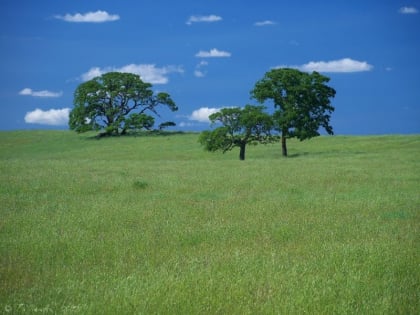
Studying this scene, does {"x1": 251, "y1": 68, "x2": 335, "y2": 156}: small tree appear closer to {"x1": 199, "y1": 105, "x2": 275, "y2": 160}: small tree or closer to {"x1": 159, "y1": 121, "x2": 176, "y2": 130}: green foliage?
{"x1": 199, "y1": 105, "x2": 275, "y2": 160}: small tree

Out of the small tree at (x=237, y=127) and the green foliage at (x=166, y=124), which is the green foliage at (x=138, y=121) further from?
the small tree at (x=237, y=127)

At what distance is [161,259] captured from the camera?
901 centimetres

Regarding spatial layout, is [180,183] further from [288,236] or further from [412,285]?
[412,285]

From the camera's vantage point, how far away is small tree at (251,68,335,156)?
50688 mm

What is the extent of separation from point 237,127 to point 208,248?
39.7 m

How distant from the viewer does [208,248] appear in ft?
32.2

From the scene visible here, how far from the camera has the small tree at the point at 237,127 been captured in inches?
1903

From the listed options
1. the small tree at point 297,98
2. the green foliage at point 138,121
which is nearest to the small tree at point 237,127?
the small tree at point 297,98

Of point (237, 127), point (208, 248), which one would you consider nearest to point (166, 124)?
point (237, 127)

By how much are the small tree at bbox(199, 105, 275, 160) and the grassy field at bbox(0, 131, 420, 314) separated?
27456 millimetres

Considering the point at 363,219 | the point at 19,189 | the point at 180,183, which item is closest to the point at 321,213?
the point at 363,219

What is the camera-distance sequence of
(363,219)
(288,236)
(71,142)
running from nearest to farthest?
(288,236), (363,219), (71,142)

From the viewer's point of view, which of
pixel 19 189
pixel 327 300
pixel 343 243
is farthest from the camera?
pixel 19 189

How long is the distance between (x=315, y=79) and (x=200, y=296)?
48372mm
